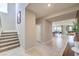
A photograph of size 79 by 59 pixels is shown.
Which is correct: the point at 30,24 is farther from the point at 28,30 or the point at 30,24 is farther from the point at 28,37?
the point at 28,37

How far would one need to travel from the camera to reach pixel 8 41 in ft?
7.28

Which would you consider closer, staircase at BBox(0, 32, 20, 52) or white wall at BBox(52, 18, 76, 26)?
white wall at BBox(52, 18, 76, 26)

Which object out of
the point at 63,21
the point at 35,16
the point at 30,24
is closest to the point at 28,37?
the point at 30,24

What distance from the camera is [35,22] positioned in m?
2.27

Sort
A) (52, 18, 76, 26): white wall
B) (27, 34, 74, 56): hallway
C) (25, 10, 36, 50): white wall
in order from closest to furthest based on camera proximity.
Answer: (52, 18, 76, 26): white wall, (27, 34, 74, 56): hallway, (25, 10, 36, 50): white wall

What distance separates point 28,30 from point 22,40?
0.29m

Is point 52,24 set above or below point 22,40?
above

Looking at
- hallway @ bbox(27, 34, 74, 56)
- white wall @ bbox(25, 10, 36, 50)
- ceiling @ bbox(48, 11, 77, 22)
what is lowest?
hallway @ bbox(27, 34, 74, 56)

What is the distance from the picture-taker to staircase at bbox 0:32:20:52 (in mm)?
1955

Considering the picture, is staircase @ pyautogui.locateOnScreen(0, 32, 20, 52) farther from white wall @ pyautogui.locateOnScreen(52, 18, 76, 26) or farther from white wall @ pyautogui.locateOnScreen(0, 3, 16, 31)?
white wall @ pyautogui.locateOnScreen(52, 18, 76, 26)

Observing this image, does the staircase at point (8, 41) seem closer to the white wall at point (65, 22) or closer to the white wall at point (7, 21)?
the white wall at point (7, 21)

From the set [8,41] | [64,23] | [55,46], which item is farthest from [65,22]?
[8,41]

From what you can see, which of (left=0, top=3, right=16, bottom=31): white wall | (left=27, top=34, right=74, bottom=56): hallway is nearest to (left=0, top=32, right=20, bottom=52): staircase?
(left=0, top=3, right=16, bottom=31): white wall

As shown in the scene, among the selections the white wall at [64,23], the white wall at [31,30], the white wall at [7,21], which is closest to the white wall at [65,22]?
the white wall at [64,23]
